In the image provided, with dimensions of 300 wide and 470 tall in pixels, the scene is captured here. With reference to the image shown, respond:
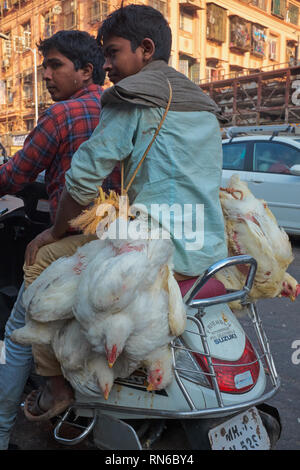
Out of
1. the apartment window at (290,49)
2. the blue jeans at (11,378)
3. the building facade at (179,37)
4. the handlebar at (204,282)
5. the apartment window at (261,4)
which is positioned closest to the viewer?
the handlebar at (204,282)

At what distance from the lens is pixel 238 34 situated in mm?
36312

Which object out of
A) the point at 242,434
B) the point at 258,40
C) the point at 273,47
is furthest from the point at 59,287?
the point at 273,47

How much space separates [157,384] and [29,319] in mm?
560

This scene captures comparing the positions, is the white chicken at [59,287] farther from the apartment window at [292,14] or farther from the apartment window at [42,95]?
the apartment window at [292,14]

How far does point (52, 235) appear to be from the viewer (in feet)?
6.00

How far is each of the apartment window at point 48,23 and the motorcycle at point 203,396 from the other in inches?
1445

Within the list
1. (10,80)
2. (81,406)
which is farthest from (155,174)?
(10,80)

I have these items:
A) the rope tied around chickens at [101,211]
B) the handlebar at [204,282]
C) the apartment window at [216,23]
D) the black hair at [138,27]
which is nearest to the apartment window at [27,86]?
the apartment window at [216,23]

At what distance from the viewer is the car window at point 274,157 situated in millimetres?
6918

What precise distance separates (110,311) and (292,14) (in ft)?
162

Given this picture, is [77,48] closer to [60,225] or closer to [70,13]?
[60,225]

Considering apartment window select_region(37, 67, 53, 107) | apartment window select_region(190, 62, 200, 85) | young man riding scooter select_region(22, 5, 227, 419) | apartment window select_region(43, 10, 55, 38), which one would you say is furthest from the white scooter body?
apartment window select_region(43, 10, 55, 38)

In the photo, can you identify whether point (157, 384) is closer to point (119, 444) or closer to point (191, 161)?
point (119, 444)

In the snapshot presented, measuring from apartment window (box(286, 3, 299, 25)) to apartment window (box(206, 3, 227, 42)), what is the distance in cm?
1063
